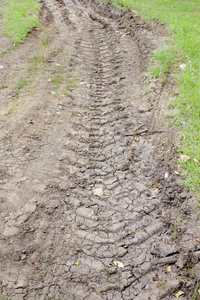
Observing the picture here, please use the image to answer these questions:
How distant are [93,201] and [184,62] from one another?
3833 millimetres

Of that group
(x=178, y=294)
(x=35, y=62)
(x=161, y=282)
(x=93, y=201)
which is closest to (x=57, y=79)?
(x=35, y=62)

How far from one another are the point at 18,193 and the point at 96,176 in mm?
1031

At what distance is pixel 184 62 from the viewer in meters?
5.62

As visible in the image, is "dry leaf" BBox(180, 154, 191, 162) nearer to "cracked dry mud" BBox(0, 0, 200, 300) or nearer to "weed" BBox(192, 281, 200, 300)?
"cracked dry mud" BBox(0, 0, 200, 300)

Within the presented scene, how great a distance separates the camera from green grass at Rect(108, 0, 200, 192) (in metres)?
3.70

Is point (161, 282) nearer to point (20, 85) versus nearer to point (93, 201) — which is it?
point (93, 201)

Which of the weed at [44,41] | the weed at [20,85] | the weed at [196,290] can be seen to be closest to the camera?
the weed at [196,290]

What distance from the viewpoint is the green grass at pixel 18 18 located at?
302 inches

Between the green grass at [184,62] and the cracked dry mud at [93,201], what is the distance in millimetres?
285

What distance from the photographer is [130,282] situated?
251cm

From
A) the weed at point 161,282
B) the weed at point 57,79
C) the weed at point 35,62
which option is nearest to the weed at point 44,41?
the weed at point 35,62

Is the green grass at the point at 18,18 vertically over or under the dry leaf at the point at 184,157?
over

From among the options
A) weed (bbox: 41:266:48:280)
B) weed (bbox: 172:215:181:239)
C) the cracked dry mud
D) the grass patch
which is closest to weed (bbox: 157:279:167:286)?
the cracked dry mud

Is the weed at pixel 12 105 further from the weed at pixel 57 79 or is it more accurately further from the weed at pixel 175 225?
the weed at pixel 175 225
